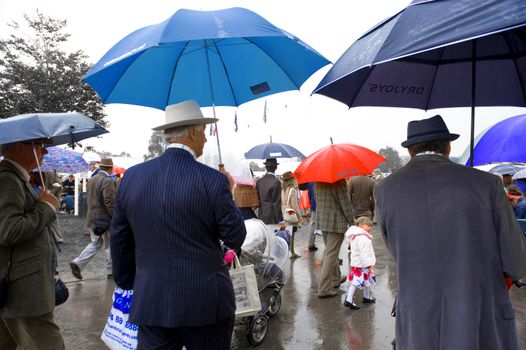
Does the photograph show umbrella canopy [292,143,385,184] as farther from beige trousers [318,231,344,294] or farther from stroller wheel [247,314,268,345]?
stroller wheel [247,314,268,345]

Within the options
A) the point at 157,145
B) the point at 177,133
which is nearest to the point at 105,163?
the point at 177,133

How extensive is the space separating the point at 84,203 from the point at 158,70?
13731 millimetres

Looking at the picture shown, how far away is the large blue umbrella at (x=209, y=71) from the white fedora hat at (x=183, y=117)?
0.87 meters

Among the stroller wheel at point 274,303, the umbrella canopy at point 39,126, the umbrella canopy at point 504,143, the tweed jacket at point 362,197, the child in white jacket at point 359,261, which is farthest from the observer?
the tweed jacket at point 362,197

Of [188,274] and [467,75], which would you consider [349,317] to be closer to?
[467,75]

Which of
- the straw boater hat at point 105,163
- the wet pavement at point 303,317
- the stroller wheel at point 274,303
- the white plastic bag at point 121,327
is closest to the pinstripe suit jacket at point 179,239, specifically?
the white plastic bag at point 121,327

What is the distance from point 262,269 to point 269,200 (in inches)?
138

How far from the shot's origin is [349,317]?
5102 millimetres

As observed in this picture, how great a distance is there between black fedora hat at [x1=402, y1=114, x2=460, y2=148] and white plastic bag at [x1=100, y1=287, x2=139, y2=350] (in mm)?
2199

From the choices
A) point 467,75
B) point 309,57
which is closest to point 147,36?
point 309,57

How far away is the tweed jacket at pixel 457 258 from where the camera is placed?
7.16 feet

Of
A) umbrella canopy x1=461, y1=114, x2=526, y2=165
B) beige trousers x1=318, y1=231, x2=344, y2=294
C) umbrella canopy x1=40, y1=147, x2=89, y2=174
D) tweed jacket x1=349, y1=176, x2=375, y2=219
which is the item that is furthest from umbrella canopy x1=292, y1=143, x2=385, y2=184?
umbrella canopy x1=40, y1=147, x2=89, y2=174

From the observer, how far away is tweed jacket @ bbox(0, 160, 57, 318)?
8.48 feet

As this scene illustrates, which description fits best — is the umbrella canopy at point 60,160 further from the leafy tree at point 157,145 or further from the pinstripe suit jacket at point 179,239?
→ the pinstripe suit jacket at point 179,239
